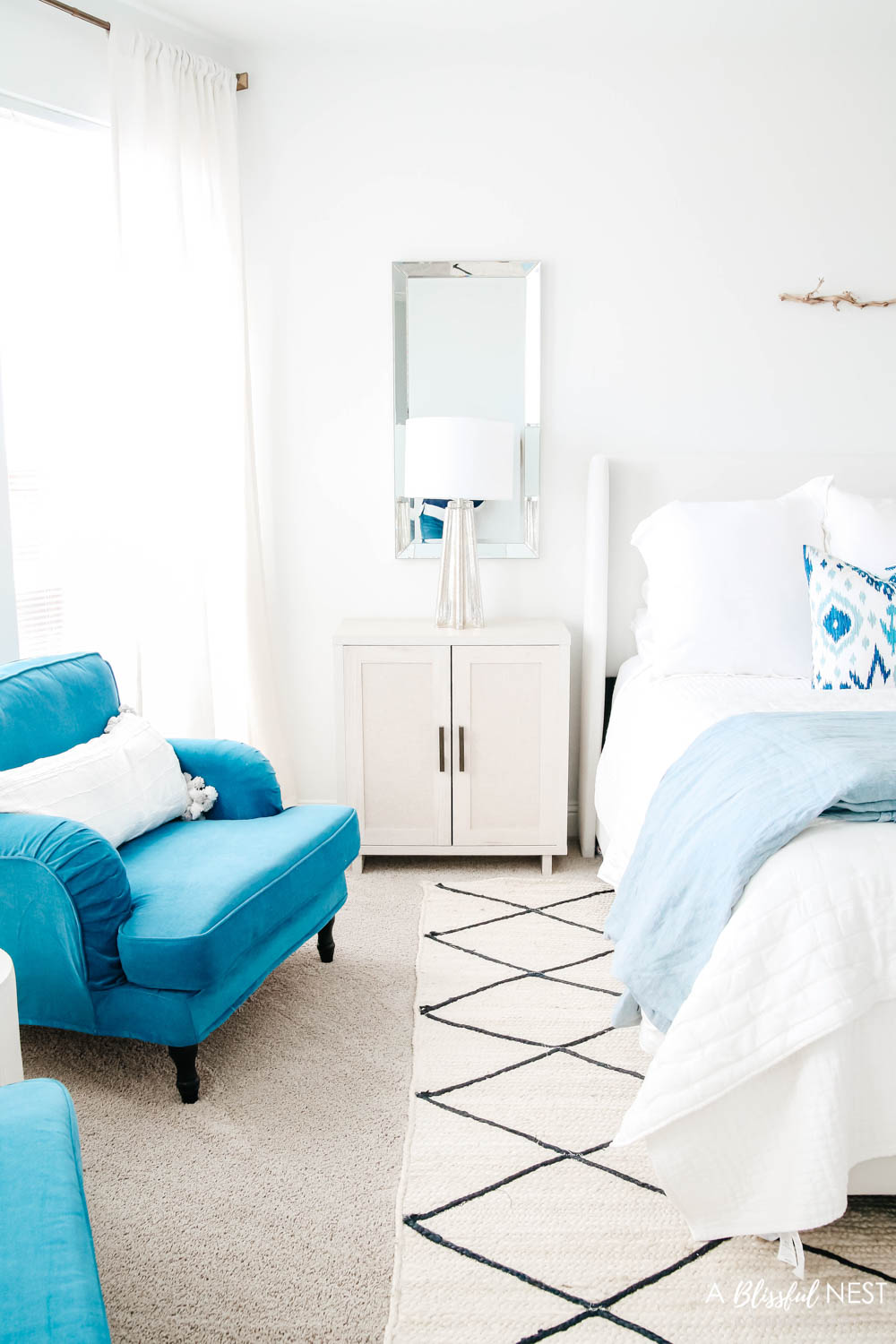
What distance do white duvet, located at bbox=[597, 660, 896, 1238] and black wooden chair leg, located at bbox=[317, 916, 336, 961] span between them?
1.19 meters

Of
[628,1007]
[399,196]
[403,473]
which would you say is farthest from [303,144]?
[628,1007]

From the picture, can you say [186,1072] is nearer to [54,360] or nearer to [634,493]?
[54,360]

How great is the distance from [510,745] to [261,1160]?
1.53m

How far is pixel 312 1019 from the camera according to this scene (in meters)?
2.21

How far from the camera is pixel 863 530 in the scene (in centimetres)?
275

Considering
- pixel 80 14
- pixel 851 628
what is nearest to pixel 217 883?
pixel 851 628

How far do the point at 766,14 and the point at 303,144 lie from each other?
146 centimetres

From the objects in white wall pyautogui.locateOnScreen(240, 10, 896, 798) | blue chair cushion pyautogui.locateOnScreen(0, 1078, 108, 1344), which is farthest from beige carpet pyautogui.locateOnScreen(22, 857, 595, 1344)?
white wall pyautogui.locateOnScreen(240, 10, 896, 798)

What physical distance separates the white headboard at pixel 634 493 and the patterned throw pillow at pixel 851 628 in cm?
72

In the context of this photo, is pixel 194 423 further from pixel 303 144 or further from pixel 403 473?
pixel 303 144

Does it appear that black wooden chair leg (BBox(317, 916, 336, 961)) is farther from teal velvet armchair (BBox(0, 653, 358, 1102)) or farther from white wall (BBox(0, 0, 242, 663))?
white wall (BBox(0, 0, 242, 663))

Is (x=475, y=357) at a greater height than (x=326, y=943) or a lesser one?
greater

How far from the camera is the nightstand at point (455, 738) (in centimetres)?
299

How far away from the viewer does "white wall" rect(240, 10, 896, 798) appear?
10.2ft
